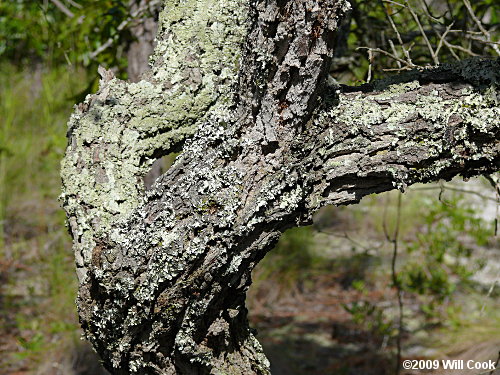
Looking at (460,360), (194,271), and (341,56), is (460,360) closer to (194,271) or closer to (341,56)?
(341,56)

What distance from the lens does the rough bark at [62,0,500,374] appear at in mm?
1375

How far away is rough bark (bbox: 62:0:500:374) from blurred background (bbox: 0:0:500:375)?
4.75 ft

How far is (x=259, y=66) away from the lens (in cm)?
133

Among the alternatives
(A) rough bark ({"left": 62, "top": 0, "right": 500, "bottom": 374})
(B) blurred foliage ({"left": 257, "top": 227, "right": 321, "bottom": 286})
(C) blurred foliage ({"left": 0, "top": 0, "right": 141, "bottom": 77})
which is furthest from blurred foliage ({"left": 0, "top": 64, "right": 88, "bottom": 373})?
(A) rough bark ({"left": 62, "top": 0, "right": 500, "bottom": 374})

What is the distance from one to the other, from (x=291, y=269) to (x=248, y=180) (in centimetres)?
389

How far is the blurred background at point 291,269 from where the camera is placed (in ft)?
12.6

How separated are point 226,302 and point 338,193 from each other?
1.39 ft

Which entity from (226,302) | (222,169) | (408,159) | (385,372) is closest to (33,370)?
(385,372)

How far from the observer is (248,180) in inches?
55.6

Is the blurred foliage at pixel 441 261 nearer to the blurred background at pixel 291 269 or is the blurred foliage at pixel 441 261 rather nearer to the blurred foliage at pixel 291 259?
the blurred background at pixel 291 269

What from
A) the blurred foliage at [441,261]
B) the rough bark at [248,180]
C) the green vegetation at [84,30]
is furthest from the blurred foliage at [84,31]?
the blurred foliage at [441,261]

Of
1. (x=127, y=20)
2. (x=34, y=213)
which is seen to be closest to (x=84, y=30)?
(x=127, y=20)

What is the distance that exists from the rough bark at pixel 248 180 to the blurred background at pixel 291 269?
1.45 metres

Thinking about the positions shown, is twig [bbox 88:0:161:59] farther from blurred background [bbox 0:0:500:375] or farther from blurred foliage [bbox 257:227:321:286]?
blurred foliage [bbox 257:227:321:286]
